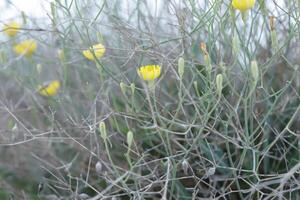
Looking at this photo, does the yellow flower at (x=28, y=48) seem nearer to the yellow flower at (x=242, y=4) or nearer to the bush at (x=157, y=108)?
the bush at (x=157, y=108)

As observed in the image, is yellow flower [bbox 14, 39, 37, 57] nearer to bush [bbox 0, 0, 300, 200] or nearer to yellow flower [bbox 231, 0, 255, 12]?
bush [bbox 0, 0, 300, 200]

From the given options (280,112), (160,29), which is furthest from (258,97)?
(160,29)

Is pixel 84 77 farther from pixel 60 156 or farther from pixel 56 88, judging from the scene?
pixel 60 156

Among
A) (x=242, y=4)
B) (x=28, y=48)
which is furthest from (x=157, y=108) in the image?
(x=28, y=48)

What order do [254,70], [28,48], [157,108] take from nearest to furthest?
[254,70] < [157,108] < [28,48]

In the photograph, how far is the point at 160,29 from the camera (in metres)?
1.45

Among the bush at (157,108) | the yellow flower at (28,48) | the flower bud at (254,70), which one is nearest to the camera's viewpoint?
the flower bud at (254,70)

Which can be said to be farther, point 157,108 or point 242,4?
point 157,108

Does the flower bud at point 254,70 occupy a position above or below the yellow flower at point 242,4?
below

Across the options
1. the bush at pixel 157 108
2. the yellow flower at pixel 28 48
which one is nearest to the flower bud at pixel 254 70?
the bush at pixel 157 108

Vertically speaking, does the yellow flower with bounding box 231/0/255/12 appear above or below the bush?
above

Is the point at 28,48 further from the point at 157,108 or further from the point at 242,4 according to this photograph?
the point at 242,4

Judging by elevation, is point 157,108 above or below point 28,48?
below

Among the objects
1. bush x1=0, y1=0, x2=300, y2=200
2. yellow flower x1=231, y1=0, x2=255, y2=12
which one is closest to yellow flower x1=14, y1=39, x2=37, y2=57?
bush x1=0, y1=0, x2=300, y2=200
